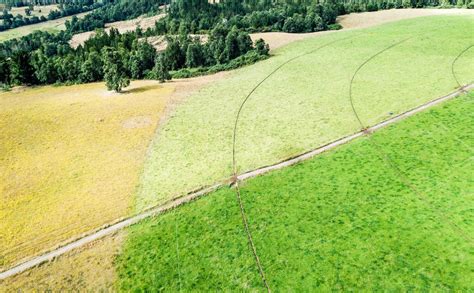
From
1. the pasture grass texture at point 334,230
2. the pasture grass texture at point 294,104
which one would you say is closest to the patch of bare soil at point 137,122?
the pasture grass texture at point 294,104

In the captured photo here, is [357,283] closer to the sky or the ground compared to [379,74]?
closer to the ground

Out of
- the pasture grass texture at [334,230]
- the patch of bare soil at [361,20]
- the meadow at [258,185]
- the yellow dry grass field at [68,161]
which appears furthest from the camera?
the patch of bare soil at [361,20]

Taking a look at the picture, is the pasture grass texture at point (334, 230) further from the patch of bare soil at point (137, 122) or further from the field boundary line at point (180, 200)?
the patch of bare soil at point (137, 122)

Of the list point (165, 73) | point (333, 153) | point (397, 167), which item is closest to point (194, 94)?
point (165, 73)

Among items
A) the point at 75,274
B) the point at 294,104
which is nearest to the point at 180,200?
the point at 75,274

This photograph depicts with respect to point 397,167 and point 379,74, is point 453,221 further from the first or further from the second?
point 379,74
